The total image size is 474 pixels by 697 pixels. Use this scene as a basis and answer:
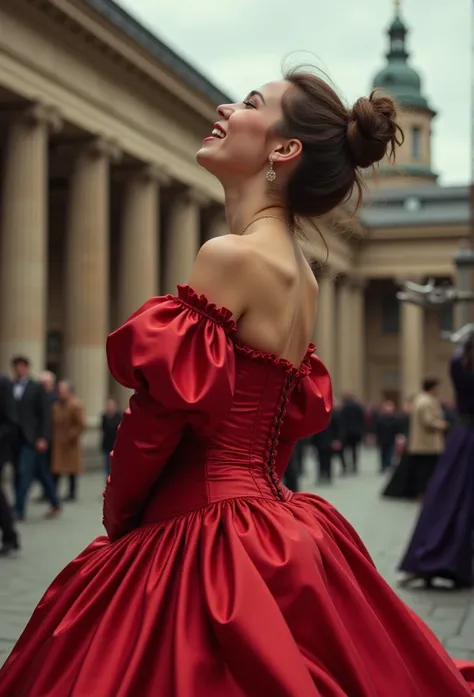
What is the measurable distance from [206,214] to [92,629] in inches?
1247

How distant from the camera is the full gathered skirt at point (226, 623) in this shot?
7.62ft

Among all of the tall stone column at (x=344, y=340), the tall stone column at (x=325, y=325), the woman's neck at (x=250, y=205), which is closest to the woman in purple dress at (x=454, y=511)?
the woman's neck at (x=250, y=205)

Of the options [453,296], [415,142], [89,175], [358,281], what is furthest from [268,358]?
[415,142]

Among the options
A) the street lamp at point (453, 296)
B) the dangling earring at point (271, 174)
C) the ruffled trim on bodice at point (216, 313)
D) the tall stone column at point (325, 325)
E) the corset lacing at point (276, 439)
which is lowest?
the corset lacing at point (276, 439)

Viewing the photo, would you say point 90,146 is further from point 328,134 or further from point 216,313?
point 216,313

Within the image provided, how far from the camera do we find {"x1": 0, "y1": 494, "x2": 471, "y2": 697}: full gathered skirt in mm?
2322

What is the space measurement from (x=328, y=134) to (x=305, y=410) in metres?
0.80

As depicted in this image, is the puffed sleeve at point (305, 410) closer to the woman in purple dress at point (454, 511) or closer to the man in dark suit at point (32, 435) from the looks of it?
the woman in purple dress at point (454, 511)

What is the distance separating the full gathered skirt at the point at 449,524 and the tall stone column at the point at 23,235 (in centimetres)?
1386

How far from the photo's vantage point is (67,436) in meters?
14.6

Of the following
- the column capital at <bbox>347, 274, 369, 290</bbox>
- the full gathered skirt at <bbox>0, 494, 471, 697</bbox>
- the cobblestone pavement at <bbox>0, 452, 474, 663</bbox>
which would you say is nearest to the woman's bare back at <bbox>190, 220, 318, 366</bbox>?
the full gathered skirt at <bbox>0, 494, 471, 697</bbox>

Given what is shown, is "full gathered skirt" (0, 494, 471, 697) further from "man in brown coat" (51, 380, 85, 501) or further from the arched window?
the arched window

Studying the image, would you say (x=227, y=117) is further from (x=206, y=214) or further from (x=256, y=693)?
(x=206, y=214)

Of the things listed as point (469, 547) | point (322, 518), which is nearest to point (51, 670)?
point (322, 518)
